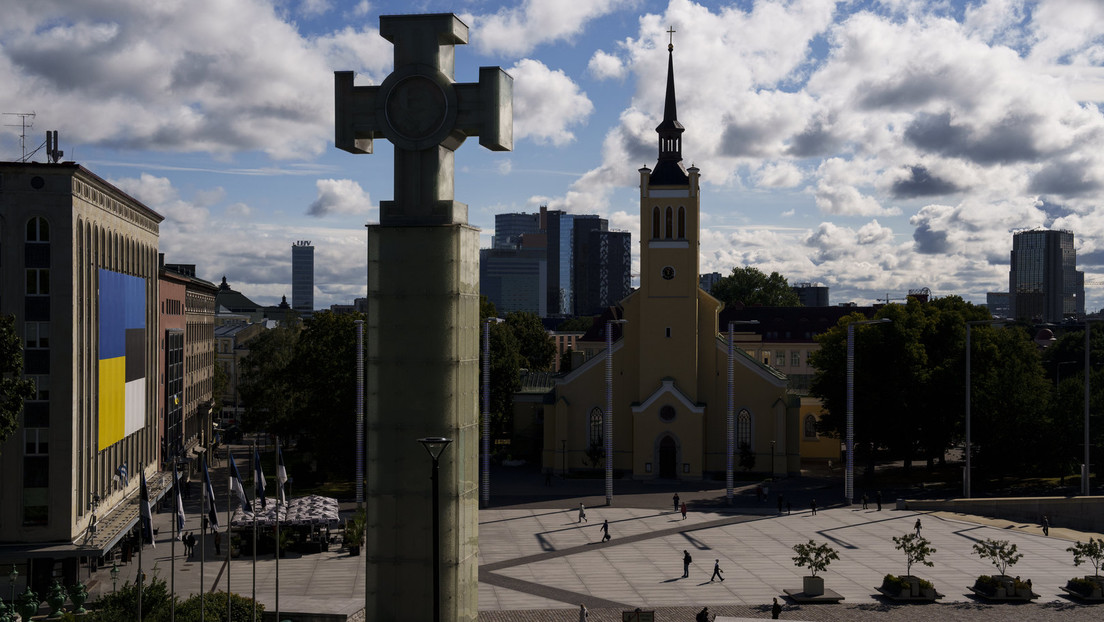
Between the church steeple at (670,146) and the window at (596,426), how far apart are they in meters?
17.8

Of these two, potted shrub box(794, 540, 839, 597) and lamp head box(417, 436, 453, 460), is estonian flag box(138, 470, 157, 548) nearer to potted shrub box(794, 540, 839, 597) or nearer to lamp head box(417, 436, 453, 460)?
lamp head box(417, 436, 453, 460)

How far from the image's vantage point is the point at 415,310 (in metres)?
21.3

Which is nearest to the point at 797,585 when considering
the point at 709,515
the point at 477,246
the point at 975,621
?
the point at 975,621

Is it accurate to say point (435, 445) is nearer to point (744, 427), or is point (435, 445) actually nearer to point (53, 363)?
point (53, 363)

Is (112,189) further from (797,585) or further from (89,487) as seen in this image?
(797,585)

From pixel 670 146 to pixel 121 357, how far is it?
44171mm

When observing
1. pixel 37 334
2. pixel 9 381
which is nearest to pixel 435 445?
pixel 9 381

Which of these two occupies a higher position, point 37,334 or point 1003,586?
point 37,334

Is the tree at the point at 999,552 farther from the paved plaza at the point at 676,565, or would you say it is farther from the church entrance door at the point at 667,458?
the church entrance door at the point at 667,458

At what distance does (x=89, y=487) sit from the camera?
1764 inches

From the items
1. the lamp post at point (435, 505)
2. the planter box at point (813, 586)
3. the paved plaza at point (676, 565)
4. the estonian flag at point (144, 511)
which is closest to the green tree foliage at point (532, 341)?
the paved plaza at point (676, 565)

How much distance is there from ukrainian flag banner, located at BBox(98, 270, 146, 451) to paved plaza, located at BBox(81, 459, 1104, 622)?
6.31 m

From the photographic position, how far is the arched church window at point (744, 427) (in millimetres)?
75625

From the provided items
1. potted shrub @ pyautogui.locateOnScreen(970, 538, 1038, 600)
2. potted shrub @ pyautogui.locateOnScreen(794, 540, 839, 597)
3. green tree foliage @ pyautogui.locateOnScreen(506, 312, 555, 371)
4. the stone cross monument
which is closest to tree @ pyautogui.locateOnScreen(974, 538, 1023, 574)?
potted shrub @ pyautogui.locateOnScreen(970, 538, 1038, 600)
